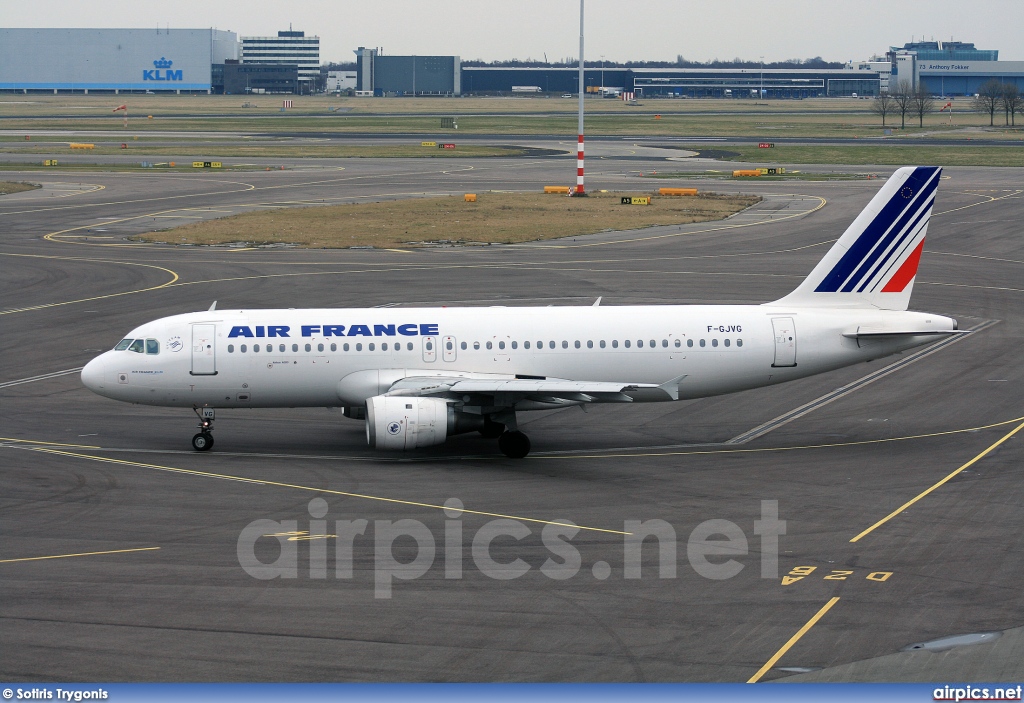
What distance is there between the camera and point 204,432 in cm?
3756

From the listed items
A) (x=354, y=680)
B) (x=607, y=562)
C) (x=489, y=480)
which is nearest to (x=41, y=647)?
(x=354, y=680)

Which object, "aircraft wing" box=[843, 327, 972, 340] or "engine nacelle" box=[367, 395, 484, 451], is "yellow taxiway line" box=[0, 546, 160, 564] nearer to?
"engine nacelle" box=[367, 395, 484, 451]

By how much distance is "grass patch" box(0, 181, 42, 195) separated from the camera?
112 m

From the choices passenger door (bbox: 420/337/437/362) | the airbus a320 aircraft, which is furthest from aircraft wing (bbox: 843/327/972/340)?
passenger door (bbox: 420/337/437/362)

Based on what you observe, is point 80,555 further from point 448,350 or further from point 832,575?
point 832,575

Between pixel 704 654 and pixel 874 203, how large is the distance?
22821 mm

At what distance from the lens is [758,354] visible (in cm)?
3791

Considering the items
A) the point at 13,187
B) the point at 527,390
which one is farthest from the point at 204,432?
the point at 13,187

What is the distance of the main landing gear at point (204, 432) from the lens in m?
37.4

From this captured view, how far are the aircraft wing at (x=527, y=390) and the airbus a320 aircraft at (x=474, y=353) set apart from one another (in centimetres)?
11

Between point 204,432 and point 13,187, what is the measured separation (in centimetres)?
8804

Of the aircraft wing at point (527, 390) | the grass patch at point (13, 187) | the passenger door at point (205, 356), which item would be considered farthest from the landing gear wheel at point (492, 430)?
the grass patch at point (13, 187)

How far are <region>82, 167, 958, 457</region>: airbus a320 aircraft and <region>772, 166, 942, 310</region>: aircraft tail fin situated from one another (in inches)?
32.2

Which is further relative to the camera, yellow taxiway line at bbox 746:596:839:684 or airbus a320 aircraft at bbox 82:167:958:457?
airbus a320 aircraft at bbox 82:167:958:457
